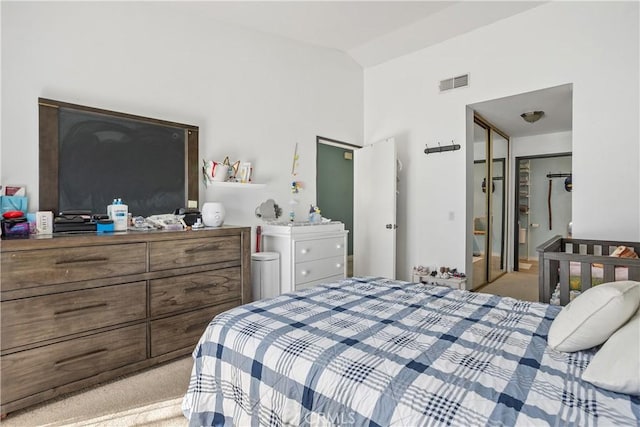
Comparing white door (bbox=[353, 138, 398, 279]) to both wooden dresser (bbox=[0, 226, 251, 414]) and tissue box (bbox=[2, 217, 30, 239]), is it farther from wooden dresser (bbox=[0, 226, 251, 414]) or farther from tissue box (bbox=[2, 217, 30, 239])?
tissue box (bbox=[2, 217, 30, 239])

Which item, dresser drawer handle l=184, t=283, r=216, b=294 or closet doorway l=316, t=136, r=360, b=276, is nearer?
dresser drawer handle l=184, t=283, r=216, b=294

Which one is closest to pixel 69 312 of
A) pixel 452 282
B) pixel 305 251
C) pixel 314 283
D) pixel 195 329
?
pixel 195 329

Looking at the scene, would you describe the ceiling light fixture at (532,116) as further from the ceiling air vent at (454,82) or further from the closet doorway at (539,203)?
the closet doorway at (539,203)

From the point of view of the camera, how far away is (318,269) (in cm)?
347

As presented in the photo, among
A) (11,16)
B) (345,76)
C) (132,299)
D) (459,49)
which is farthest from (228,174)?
(459,49)

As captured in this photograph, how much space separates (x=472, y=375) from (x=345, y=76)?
14.0 ft

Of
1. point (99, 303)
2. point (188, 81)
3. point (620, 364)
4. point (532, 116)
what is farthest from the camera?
point (532, 116)

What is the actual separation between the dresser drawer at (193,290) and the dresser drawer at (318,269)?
0.73 m

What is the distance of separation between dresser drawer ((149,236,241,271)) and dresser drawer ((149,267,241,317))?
0.31 feet

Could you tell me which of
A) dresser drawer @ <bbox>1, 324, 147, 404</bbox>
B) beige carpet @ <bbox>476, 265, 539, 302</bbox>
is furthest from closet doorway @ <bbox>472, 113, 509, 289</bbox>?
dresser drawer @ <bbox>1, 324, 147, 404</bbox>

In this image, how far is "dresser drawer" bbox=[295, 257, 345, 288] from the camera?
330cm

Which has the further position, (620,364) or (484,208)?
(484,208)

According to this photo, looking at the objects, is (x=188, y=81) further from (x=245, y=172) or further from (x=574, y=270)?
(x=574, y=270)

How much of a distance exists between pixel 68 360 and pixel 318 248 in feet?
7.12
